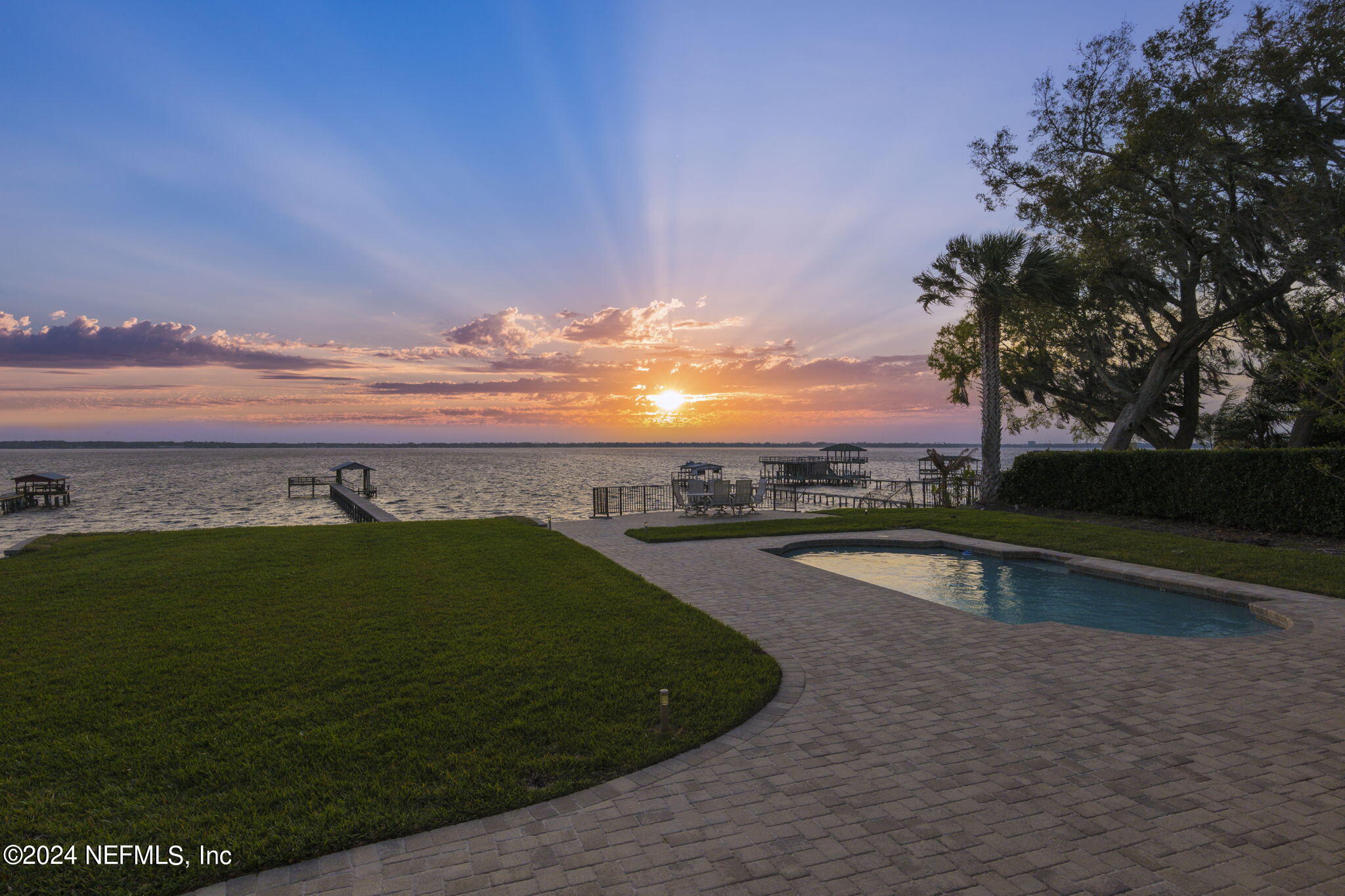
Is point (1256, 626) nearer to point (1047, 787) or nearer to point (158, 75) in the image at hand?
point (1047, 787)

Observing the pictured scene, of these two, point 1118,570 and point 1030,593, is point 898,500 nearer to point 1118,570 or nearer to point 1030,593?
point 1118,570

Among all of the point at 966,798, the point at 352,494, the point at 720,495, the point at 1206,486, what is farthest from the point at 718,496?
the point at 352,494

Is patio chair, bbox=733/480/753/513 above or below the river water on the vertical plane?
above

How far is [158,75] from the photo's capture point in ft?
36.6

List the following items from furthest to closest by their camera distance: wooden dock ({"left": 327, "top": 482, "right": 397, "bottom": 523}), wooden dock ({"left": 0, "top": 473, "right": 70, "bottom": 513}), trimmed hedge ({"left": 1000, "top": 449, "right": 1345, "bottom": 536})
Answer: wooden dock ({"left": 0, "top": 473, "right": 70, "bottom": 513}) < wooden dock ({"left": 327, "top": 482, "right": 397, "bottom": 523}) < trimmed hedge ({"left": 1000, "top": 449, "right": 1345, "bottom": 536})

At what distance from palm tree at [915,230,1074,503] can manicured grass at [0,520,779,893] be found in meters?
16.3

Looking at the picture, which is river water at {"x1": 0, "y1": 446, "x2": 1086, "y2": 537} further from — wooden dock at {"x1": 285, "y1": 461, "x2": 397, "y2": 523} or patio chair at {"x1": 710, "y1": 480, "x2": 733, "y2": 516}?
patio chair at {"x1": 710, "y1": 480, "x2": 733, "y2": 516}

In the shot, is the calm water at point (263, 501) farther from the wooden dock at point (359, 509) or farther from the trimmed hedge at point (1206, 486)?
the trimmed hedge at point (1206, 486)

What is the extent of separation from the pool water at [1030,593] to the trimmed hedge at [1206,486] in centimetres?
582

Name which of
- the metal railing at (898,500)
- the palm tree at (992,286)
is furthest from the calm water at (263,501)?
the palm tree at (992,286)

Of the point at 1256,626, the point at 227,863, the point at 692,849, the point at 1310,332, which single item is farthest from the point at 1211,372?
the point at 227,863

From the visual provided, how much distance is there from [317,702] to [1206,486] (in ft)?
57.2

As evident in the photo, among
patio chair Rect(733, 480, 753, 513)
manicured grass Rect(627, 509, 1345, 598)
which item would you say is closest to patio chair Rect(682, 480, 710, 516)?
patio chair Rect(733, 480, 753, 513)

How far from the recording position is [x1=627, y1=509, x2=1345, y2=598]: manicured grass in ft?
30.0
